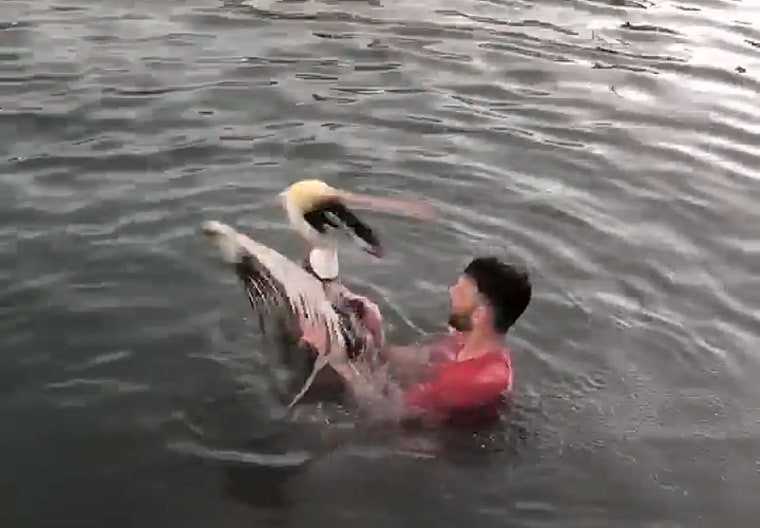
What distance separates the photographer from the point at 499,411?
6.57 metres

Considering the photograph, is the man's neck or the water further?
the man's neck

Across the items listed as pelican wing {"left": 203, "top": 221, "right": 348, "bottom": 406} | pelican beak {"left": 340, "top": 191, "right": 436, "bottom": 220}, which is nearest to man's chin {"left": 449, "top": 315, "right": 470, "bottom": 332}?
pelican wing {"left": 203, "top": 221, "right": 348, "bottom": 406}

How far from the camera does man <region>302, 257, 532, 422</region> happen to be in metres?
6.12

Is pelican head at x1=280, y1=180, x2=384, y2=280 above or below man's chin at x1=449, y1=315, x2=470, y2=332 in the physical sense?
above

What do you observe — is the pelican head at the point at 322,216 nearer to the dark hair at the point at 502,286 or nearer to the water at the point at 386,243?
the dark hair at the point at 502,286

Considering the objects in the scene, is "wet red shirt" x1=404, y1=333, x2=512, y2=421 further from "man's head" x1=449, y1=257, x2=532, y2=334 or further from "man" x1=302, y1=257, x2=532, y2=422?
"man's head" x1=449, y1=257, x2=532, y2=334

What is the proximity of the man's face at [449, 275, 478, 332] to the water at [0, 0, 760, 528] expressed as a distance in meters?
0.69

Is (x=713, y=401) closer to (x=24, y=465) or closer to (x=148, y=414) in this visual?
(x=148, y=414)

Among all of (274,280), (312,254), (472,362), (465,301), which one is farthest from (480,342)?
(274,280)

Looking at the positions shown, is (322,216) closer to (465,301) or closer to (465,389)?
(465,301)

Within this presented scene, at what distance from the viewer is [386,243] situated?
27.6ft

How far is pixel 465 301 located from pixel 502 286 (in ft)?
0.78

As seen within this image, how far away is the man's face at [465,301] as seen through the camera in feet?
20.3

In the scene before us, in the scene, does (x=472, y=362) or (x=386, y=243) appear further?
(x=386, y=243)
